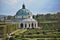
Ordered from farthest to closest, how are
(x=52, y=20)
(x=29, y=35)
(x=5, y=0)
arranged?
1. (x=52, y=20)
2. (x=29, y=35)
3. (x=5, y=0)

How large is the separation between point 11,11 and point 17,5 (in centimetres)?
20

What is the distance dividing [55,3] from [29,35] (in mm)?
981

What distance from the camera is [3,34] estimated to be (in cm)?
655

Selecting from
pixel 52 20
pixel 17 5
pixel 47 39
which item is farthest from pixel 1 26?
pixel 52 20

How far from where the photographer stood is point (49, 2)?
21.3ft

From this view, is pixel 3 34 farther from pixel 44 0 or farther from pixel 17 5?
pixel 44 0

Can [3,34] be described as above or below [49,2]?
below

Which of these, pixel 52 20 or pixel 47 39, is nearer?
pixel 47 39

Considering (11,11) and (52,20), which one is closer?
(11,11)

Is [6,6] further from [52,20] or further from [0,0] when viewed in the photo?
[52,20]

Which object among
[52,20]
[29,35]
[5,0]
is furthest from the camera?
[52,20]

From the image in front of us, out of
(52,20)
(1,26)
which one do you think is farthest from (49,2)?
(52,20)

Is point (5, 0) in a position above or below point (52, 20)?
above

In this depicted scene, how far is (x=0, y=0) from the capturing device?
21.1 ft
